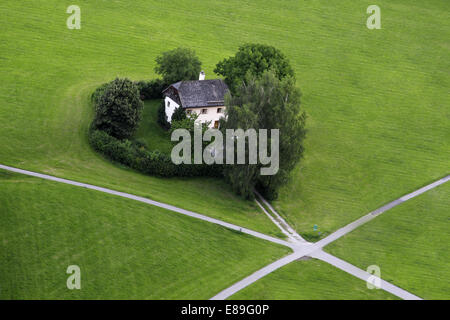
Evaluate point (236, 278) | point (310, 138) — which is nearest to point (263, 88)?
point (310, 138)

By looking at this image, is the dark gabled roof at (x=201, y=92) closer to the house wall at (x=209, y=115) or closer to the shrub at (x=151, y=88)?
the house wall at (x=209, y=115)

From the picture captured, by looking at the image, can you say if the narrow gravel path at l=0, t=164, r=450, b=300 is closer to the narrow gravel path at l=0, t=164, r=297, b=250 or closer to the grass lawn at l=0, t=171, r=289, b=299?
the narrow gravel path at l=0, t=164, r=297, b=250

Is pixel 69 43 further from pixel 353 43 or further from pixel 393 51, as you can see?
pixel 393 51

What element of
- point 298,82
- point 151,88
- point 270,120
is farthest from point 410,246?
point 151,88

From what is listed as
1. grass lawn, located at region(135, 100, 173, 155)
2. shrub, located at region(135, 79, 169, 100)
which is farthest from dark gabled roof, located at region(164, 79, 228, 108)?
shrub, located at region(135, 79, 169, 100)

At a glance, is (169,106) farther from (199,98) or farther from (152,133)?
(152,133)
